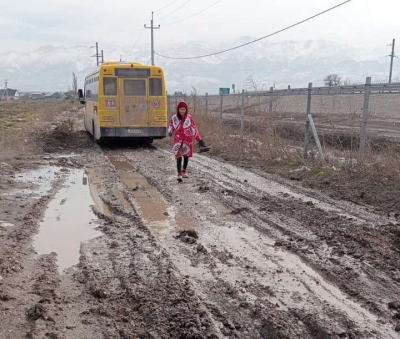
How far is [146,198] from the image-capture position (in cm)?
767

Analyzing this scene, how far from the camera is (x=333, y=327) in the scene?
3262mm

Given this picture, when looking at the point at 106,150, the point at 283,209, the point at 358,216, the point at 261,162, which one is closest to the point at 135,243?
the point at 283,209

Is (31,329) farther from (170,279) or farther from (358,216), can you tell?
(358,216)

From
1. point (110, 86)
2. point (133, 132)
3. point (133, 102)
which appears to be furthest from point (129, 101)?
point (133, 132)

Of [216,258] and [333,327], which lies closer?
[333,327]

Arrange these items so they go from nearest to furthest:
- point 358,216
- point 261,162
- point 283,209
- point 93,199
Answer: point 358,216, point 283,209, point 93,199, point 261,162

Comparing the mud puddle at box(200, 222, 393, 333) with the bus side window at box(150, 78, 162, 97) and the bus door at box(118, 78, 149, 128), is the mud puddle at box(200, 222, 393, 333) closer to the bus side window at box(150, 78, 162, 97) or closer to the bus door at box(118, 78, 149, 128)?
the bus door at box(118, 78, 149, 128)

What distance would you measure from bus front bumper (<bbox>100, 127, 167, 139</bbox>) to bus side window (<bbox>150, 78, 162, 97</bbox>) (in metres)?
1.28

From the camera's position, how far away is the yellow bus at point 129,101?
14961mm

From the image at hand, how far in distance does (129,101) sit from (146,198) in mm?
8230

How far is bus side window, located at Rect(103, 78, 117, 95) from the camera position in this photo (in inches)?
587

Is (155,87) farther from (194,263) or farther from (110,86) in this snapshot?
(194,263)

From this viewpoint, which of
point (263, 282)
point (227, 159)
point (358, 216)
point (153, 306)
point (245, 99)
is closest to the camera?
point (153, 306)

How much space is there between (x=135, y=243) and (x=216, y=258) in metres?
1.11
